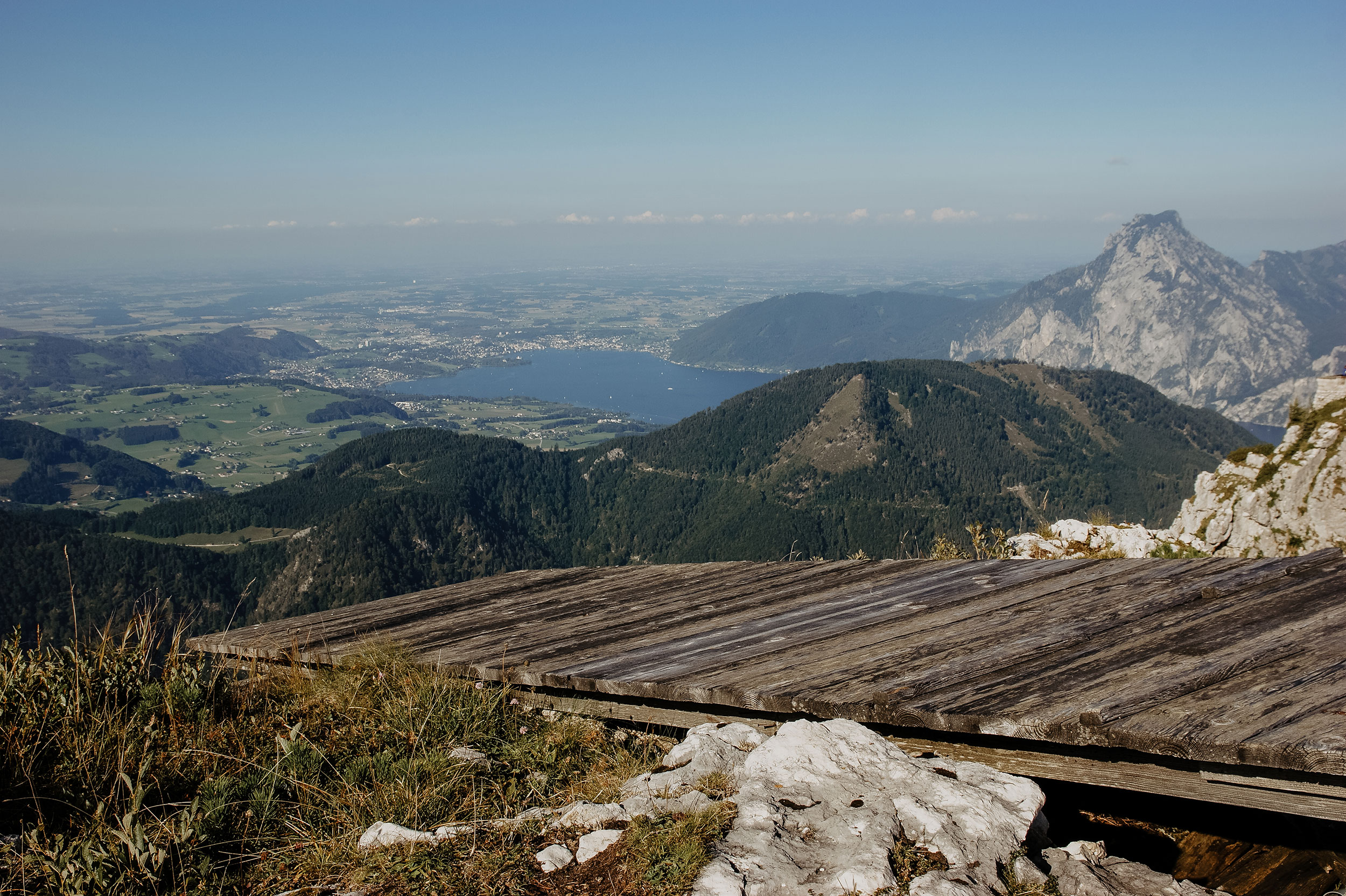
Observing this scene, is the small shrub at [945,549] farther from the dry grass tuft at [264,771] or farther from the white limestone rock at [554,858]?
the white limestone rock at [554,858]

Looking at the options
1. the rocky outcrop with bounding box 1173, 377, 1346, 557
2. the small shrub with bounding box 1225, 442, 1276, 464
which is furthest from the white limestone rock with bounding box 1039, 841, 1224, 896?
the small shrub with bounding box 1225, 442, 1276, 464

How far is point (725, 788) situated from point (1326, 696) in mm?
2581

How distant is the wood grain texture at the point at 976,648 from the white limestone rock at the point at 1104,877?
44cm

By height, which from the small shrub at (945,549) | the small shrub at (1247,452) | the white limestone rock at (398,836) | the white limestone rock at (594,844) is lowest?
the small shrub at (945,549)

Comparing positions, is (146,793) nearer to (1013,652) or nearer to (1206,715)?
(1013,652)

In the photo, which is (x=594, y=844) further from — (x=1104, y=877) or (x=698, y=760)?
(x=1104, y=877)

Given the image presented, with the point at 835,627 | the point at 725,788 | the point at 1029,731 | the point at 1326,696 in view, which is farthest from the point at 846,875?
the point at 835,627

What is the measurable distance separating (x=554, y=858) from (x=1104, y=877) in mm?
2178

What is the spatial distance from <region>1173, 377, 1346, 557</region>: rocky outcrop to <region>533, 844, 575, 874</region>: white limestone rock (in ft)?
49.7

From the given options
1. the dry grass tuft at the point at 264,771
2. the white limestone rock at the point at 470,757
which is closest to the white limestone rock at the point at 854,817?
the dry grass tuft at the point at 264,771

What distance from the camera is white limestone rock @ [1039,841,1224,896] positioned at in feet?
9.39

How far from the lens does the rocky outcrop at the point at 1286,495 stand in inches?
581

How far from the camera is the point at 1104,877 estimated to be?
2.97 m

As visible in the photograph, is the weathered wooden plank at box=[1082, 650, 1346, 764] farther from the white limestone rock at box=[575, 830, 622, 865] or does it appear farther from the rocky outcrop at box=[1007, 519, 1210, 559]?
the rocky outcrop at box=[1007, 519, 1210, 559]
